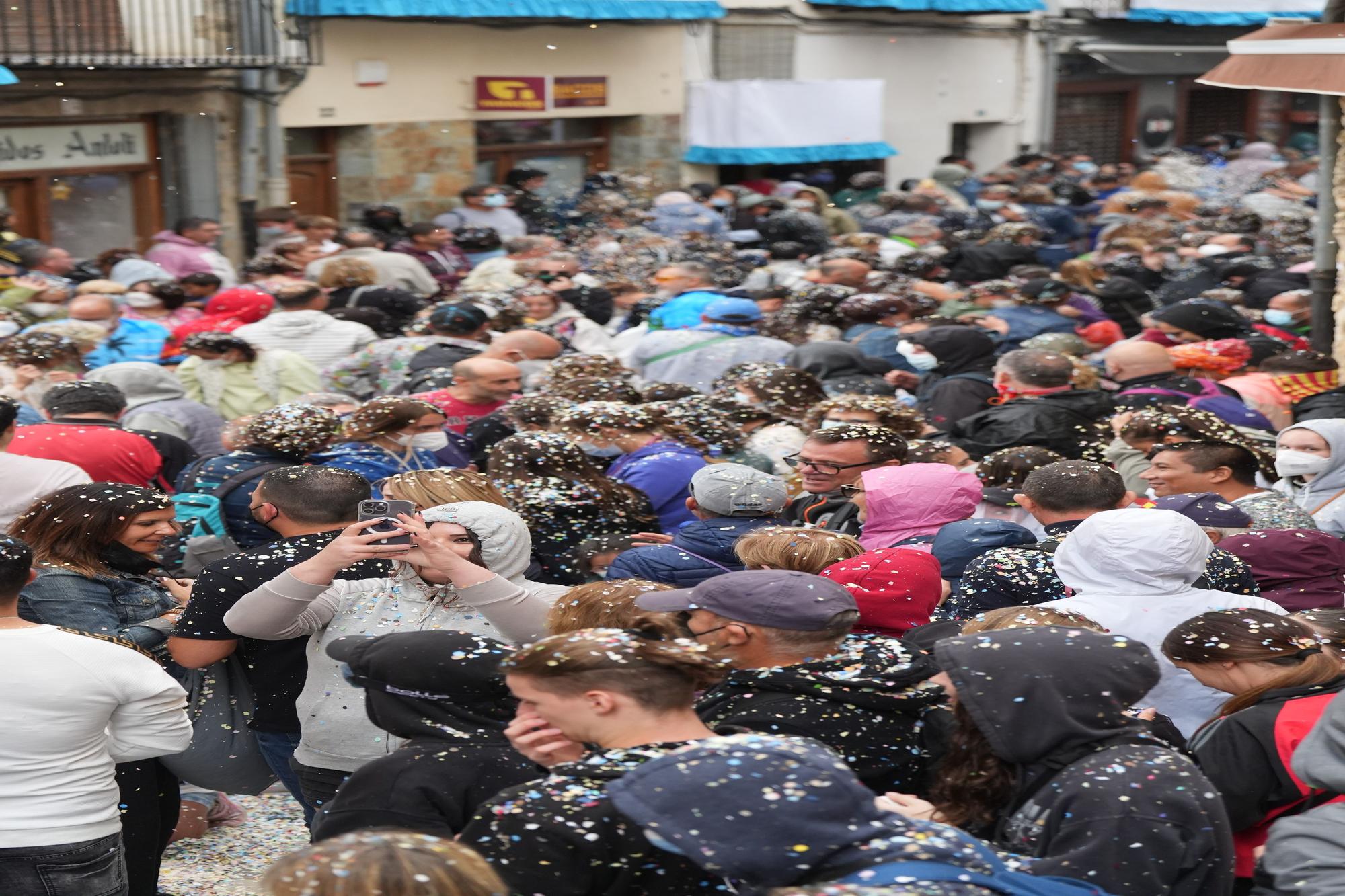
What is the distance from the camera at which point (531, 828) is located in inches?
82.9

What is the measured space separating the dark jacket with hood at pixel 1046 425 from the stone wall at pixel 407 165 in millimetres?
9735

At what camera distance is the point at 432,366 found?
683cm

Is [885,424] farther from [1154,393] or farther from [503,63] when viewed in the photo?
[503,63]

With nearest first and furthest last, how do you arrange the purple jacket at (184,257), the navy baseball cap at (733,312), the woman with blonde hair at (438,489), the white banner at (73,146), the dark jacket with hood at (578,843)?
the dark jacket with hood at (578,843) → the woman with blonde hair at (438,489) → the navy baseball cap at (733,312) → the purple jacket at (184,257) → the white banner at (73,146)

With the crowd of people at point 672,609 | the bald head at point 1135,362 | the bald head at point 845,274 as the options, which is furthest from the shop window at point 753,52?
the bald head at point 1135,362

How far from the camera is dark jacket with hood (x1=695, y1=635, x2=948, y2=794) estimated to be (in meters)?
2.65

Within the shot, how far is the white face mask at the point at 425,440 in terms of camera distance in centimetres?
517

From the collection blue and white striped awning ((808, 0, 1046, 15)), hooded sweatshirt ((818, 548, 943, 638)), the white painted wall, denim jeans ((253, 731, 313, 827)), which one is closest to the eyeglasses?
hooded sweatshirt ((818, 548, 943, 638))

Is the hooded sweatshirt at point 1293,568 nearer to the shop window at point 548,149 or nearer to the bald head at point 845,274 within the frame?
the bald head at point 845,274

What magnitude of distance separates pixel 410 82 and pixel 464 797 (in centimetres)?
1284

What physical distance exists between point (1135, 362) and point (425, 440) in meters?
3.15

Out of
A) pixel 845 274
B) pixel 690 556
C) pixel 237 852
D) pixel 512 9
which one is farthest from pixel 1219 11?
pixel 237 852

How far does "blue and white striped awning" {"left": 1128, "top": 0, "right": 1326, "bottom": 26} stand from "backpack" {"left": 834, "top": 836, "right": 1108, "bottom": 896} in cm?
2163

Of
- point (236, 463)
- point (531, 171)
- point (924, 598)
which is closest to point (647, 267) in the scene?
point (531, 171)
